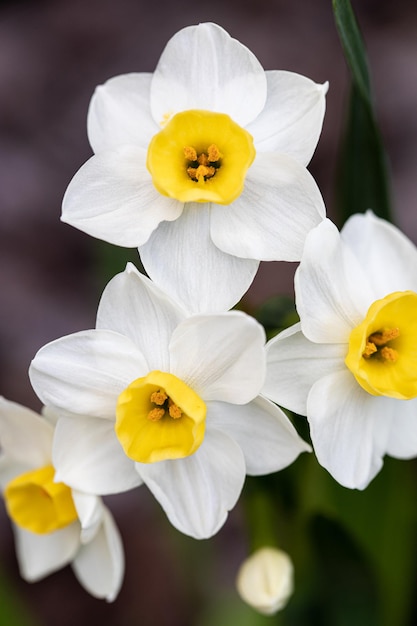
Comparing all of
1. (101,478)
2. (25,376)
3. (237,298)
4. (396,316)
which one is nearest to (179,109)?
(237,298)

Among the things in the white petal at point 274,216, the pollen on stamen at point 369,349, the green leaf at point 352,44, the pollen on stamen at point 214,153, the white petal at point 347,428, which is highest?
the green leaf at point 352,44

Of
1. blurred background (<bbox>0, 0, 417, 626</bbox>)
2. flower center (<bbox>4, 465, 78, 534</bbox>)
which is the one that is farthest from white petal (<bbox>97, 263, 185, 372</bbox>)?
blurred background (<bbox>0, 0, 417, 626</bbox>)

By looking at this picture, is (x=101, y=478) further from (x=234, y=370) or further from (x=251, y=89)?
(x=251, y=89)

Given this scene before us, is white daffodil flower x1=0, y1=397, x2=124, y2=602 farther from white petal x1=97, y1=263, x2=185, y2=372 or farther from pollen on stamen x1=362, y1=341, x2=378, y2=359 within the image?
pollen on stamen x1=362, y1=341, x2=378, y2=359

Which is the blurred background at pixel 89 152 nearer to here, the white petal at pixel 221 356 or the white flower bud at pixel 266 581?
the white flower bud at pixel 266 581

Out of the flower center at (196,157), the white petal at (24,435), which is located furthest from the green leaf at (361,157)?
the white petal at (24,435)

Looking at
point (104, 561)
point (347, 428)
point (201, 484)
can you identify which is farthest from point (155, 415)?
point (104, 561)
